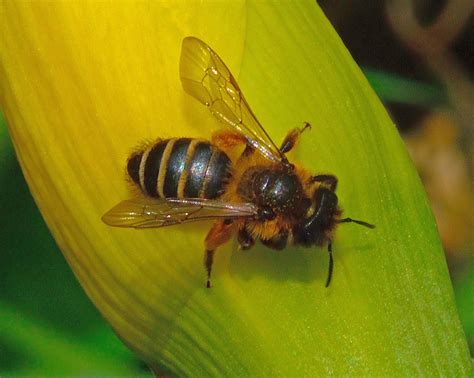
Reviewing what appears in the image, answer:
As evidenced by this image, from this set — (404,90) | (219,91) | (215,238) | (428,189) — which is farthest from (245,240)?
(428,189)

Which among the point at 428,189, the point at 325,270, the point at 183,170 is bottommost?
the point at 428,189

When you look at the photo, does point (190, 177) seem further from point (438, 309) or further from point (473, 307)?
point (473, 307)

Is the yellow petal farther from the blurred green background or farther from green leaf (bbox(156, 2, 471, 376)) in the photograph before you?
the blurred green background

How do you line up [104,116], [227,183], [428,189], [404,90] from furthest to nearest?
[428,189]
[404,90]
[227,183]
[104,116]

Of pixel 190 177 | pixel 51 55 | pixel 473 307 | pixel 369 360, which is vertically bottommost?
pixel 473 307

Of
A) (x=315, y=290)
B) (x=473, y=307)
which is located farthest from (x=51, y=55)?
(x=473, y=307)

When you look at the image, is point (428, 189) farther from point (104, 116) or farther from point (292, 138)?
point (104, 116)
